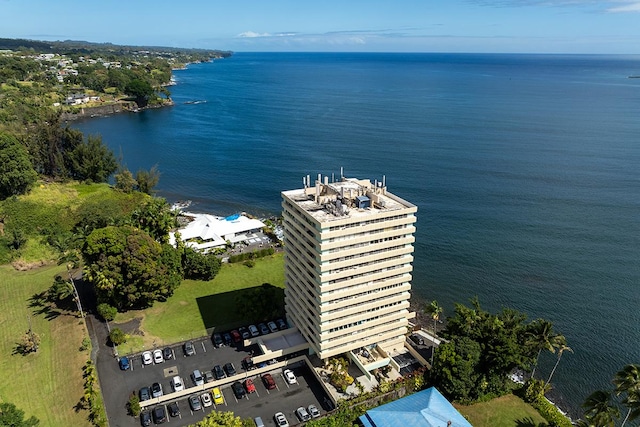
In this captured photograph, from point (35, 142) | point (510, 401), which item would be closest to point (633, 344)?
point (510, 401)

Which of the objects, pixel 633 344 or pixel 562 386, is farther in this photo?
pixel 633 344

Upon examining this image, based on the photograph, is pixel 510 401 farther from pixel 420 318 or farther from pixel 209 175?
pixel 209 175

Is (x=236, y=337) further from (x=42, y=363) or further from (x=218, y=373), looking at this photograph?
(x=42, y=363)

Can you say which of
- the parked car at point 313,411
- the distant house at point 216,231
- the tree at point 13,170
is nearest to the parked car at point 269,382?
the parked car at point 313,411

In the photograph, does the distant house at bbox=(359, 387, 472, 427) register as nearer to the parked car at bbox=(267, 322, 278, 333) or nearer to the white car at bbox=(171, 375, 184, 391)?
the parked car at bbox=(267, 322, 278, 333)

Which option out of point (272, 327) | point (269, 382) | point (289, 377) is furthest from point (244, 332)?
point (289, 377)
